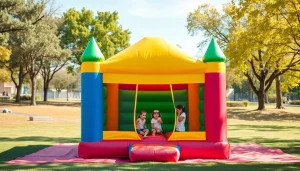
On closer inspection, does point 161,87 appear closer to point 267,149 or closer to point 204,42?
point 267,149

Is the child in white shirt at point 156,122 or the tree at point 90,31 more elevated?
the tree at point 90,31

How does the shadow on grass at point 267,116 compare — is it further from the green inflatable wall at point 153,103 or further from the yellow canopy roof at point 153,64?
the yellow canopy roof at point 153,64

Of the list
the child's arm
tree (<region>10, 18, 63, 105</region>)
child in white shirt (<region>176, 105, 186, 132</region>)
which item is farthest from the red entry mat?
tree (<region>10, 18, 63, 105</region>)

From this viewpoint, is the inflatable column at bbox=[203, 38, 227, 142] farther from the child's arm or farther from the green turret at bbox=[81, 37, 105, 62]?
the green turret at bbox=[81, 37, 105, 62]

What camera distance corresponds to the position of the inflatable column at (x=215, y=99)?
8.05 m

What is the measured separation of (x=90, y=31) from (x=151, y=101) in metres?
31.6

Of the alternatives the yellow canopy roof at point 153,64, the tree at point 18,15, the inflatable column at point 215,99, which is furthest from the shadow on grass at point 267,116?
the yellow canopy roof at point 153,64

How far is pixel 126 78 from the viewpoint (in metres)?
8.30

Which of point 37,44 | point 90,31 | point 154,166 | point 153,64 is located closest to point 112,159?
point 154,166

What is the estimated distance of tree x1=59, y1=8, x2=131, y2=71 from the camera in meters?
38.6

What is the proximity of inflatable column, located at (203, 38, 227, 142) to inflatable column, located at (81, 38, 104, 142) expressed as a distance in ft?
8.91

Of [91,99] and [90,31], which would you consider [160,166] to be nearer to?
[91,99]

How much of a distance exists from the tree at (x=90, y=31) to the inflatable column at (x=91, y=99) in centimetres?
3062

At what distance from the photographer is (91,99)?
8070mm
